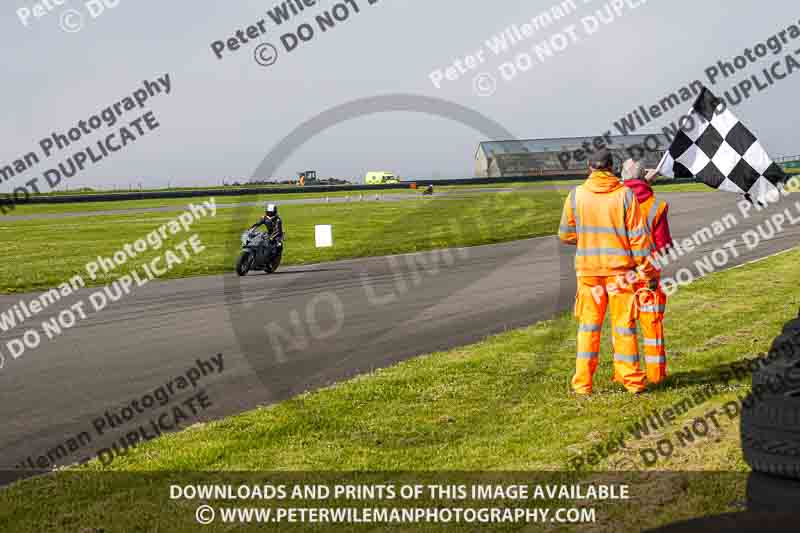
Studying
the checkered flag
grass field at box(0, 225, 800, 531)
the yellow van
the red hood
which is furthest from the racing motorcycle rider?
the yellow van

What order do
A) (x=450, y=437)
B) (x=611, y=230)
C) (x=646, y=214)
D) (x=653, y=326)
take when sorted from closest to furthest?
(x=450, y=437), (x=611, y=230), (x=653, y=326), (x=646, y=214)

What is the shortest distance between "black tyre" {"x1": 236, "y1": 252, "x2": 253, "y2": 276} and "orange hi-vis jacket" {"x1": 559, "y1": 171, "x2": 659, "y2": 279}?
10.2 m

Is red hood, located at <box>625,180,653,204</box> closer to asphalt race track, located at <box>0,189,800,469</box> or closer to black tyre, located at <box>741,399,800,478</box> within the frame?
asphalt race track, located at <box>0,189,800,469</box>

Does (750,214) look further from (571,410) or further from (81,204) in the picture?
(81,204)

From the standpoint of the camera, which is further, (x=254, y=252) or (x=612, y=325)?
(x=254, y=252)

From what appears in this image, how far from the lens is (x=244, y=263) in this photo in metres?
15.7

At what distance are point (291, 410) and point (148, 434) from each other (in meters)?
1.09

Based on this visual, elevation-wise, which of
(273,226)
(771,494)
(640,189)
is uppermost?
(273,226)

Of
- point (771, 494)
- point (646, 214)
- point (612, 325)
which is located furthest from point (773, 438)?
point (646, 214)

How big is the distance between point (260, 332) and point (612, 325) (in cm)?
494

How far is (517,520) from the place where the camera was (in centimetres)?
402

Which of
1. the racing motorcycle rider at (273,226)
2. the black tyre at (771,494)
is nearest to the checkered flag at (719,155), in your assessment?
the black tyre at (771,494)

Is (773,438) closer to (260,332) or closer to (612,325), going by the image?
(612,325)

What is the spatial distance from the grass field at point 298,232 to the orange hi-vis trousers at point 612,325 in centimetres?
1182
